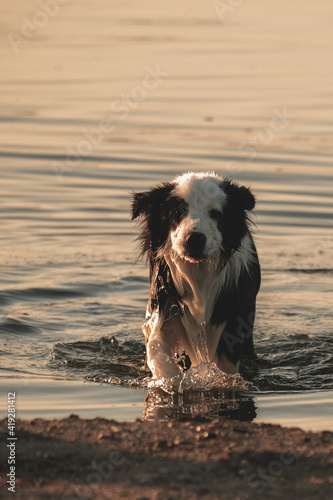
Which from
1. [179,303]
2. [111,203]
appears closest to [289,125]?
[111,203]

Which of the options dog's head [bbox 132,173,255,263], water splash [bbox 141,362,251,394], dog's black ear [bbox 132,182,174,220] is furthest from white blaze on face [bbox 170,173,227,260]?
water splash [bbox 141,362,251,394]

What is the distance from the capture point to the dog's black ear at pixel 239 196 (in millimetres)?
6938

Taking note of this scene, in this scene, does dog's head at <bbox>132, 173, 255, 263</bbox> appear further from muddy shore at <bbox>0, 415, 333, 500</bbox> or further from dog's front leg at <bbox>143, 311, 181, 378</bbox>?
muddy shore at <bbox>0, 415, 333, 500</bbox>

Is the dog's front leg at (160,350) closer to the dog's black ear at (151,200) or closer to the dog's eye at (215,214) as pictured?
the dog's black ear at (151,200)

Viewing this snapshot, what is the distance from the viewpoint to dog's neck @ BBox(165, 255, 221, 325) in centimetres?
703

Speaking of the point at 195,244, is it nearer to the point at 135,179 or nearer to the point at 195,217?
the point at 195,217

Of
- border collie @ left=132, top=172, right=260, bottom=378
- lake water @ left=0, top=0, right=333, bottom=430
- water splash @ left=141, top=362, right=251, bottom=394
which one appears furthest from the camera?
lake water @ left=0, top=0, right=333, bottom=430

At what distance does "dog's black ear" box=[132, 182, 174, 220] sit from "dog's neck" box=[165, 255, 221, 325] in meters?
0.36

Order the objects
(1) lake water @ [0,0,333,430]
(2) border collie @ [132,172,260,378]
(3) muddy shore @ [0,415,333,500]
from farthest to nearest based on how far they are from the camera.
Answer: (1) lake water @ [0,0,333,430] < (2) border collie @ [132,172,260,378] < (3) muddy shore @ [0,415,333,500]

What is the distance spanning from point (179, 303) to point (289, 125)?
895 cm

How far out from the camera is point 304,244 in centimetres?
1109

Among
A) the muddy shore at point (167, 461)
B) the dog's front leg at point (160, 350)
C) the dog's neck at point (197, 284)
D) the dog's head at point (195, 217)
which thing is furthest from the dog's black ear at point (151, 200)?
the muddy shore at point (167, 461)

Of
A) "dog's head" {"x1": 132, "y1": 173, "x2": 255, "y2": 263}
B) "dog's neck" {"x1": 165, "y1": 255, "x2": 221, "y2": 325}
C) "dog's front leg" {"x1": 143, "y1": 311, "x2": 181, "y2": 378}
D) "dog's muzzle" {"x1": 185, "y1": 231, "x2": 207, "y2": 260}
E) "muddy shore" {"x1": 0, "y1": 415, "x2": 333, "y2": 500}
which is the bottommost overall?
"muddy shore" {"x1": 0, "y1": 415, "x2": 333, "y2": 500}

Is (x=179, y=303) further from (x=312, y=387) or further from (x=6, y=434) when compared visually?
(x=6, y=434)
